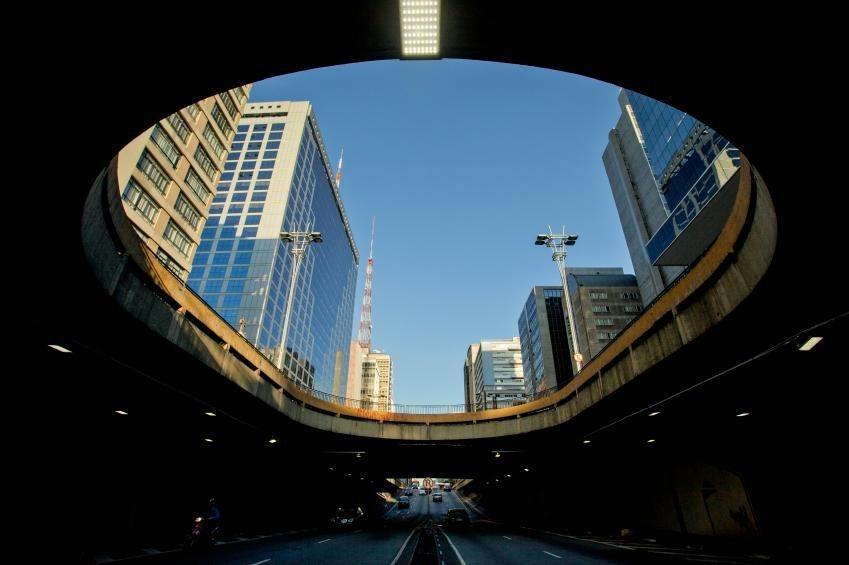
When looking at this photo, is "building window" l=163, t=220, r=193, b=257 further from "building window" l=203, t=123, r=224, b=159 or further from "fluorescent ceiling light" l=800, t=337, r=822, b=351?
"fluorescent ceiling light" l=800, t=337, r=822, b=351

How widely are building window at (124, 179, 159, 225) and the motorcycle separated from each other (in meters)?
29.4

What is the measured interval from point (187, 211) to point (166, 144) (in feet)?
23.3

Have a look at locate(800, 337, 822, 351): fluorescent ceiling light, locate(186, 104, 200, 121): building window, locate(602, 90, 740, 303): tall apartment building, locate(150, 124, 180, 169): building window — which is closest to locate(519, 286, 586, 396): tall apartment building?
locate(602, 90, 740, 303): tall apartment building

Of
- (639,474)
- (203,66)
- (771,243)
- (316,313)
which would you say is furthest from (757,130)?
(316,313)

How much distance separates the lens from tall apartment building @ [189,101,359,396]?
81188 mm

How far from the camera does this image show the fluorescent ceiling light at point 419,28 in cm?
527

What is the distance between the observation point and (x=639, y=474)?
27.8 metres

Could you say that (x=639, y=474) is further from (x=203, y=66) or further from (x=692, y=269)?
(x=203, y=66)

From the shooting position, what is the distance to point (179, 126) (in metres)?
39.6

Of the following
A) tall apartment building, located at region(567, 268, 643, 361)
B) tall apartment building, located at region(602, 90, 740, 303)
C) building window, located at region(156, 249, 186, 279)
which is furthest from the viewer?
tall apartment building, located at region(567, 268, 643, 361)

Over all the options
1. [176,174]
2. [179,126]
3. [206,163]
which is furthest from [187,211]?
[179,126]

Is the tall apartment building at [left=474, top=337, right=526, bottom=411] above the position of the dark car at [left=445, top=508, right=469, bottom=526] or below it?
above

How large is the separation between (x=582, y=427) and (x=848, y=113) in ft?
72.9

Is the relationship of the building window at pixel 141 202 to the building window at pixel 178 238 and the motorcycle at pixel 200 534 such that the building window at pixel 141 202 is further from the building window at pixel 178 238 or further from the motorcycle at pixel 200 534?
the motorcycle at pixel 200 534
